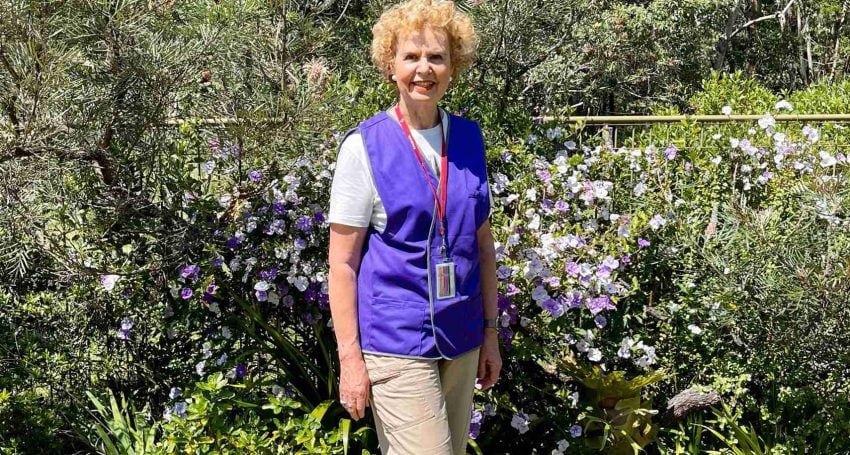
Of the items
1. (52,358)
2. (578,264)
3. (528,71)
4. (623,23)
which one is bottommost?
(52,358)

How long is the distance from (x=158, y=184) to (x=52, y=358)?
87 cm

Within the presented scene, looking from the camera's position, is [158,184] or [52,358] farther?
[52,358]

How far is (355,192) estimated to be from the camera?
2277mm

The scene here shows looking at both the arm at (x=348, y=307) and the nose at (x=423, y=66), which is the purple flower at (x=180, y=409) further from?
the nose at (x=423, y=66)

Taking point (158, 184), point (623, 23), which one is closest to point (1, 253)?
point (158, 184)

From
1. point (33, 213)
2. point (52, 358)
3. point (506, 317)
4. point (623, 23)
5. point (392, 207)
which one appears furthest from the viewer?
point (623, 23)

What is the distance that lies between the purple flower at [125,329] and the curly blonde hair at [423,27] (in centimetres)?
158

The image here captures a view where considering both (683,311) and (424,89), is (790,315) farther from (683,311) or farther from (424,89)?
(424,89)

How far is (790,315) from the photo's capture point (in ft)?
10.3

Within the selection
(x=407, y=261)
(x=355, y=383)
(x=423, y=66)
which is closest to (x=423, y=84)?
(x=423, y=66)

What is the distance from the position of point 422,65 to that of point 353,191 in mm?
376

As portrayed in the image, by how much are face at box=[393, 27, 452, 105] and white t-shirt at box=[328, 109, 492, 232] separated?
19 centimetres

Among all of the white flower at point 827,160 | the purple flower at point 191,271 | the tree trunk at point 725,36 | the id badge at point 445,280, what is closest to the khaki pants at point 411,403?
the id badge at point 445,280

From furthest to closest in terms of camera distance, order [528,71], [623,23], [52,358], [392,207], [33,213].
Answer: [623,23], [528,71], [52,358], [33,213], [392,207]
